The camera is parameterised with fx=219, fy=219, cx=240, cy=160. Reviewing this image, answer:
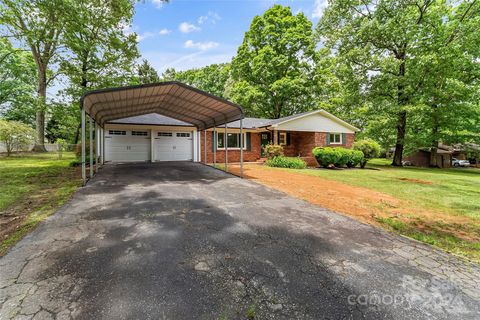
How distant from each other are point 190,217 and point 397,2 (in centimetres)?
2340

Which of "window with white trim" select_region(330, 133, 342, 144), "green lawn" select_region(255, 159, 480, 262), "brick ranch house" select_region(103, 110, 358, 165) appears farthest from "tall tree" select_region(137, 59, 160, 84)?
"green lawn" select_region(255, 159, 480, 262)

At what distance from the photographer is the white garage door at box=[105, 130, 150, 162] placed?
13664mm

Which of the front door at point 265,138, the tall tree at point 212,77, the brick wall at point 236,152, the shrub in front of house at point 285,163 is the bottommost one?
the shrub in front of house at point 285,163

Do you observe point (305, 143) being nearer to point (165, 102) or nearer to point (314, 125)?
point (314, 125)

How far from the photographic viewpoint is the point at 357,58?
18609 mm

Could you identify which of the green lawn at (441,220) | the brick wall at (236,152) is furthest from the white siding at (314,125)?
the green lawn at (441,220)

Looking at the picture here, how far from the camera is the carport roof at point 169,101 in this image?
24.2ft

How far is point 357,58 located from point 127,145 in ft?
63.6

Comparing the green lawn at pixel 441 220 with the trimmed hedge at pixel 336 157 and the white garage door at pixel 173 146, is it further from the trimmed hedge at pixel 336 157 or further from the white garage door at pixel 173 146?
the white garage door at pixel 173 146

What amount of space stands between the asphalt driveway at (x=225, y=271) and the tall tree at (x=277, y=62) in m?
22.7

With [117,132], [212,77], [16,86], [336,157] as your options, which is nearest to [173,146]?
[117,132]

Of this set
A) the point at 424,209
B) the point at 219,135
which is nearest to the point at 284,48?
the point at 219,135

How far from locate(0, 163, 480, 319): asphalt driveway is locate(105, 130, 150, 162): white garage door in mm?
10490

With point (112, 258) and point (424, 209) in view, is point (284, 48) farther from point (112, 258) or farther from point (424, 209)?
point (112, 258)
